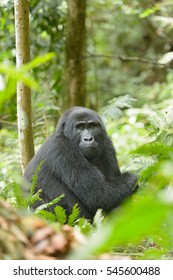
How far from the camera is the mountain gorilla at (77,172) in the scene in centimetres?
472

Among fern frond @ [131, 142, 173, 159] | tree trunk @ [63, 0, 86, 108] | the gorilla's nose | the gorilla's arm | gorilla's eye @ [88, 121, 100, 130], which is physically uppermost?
tree trunk @ [63, 0, 86, 108]

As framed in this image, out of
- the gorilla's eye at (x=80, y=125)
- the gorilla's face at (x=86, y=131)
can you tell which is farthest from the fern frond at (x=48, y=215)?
the gorilla's eye at (x=80, y=125)

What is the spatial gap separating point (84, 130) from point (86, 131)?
0.03 m

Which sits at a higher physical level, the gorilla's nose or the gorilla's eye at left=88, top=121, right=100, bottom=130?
the gorilla's eye at left=88, top=121, right=100, bottom=130

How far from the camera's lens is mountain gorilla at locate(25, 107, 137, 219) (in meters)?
4.72

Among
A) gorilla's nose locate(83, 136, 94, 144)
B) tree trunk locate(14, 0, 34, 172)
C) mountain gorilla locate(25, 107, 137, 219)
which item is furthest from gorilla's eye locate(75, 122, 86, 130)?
tree trunk locate(14, 0, 34, 172)

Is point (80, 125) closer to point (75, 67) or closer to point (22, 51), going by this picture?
point (22, 51)

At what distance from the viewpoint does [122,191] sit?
16.2 feet

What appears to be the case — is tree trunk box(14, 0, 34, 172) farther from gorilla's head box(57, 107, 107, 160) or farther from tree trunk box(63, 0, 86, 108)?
tree trunk box(63, 0, 86, 108)

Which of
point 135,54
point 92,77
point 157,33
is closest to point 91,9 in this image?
point 92,77

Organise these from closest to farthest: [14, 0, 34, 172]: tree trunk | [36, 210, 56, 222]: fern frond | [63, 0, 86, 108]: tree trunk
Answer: [36, 210, 56, 222]: fern frond
[14, 0, 34, 172]: tree trunk
[63, 0, 86, 108]: tree trunk

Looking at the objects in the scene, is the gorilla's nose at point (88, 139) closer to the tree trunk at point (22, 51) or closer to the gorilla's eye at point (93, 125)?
the gorilla's eye at point (93, 125)

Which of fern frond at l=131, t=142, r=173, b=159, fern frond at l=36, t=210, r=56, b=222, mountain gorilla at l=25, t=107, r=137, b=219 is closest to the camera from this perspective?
fern frond at l=36, t=210, r=56, b=222

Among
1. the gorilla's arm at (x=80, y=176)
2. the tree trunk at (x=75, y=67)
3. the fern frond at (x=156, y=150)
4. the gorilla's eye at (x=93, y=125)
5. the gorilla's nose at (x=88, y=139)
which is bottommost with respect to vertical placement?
the gorilla's arm at (x=80, y=176)
